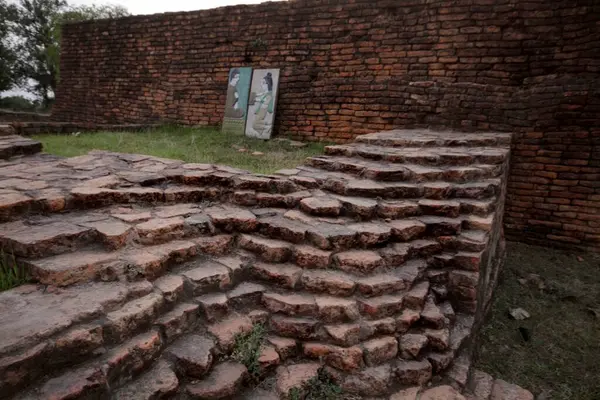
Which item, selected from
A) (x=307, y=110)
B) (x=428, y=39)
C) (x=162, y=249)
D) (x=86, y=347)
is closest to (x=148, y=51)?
(x=307, y=110)

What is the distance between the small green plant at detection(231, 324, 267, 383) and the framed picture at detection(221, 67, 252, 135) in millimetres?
5230

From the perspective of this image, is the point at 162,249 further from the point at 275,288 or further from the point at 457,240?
the point at 457,240

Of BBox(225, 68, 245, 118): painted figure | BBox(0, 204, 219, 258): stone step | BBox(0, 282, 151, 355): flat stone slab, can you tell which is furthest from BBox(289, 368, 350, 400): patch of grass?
BBox(225, 68, 245, 118): painted figure

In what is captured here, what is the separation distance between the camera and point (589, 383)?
236 cm

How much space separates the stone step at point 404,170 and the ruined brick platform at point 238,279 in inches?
0.6

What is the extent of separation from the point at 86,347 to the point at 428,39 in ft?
17.4

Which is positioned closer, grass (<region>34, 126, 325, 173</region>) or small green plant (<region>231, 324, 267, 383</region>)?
small green plant (<region>231, 324, 267, 383</region>)

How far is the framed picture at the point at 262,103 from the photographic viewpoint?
638 centimetres

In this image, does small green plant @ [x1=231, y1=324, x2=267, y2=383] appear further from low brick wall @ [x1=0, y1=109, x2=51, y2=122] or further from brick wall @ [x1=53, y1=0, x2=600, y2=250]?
low brick wall @ [x1=0, y1=109, x2=51, y2=122]

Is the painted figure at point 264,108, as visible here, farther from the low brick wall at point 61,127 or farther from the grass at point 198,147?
the low brick wall at point 61,127

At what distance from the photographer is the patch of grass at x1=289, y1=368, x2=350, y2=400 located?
1.63m

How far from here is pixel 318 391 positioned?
167 cm

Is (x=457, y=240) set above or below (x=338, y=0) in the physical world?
below

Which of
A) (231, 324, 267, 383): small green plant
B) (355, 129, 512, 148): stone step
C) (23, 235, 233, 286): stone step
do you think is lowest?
(231, 324, 267, 383): small green plant
